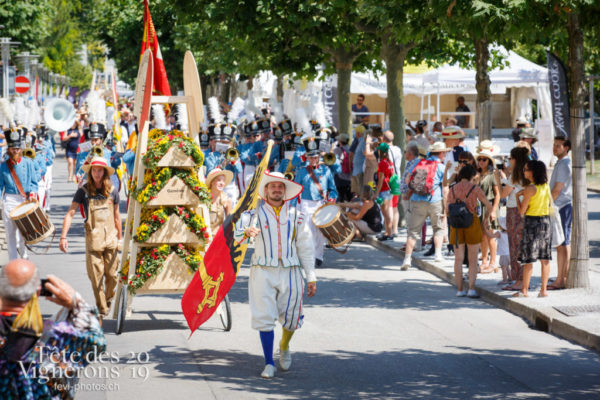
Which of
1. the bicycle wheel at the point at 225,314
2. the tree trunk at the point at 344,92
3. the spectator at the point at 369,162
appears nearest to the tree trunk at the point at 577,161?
the bicycle wheel at the point at 225,314

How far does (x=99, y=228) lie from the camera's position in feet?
35.5

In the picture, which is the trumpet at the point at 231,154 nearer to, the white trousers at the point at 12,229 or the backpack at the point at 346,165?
the backpack at the point at 346,165

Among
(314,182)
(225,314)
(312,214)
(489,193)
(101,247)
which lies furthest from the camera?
(314,182)

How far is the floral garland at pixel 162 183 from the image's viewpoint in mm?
10070

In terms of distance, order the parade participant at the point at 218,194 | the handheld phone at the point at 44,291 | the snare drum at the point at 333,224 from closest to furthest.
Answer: the handheld phone at the point at 44,291 < the parade participant at the point at 218,194 < the snare drum at the point at 333,224

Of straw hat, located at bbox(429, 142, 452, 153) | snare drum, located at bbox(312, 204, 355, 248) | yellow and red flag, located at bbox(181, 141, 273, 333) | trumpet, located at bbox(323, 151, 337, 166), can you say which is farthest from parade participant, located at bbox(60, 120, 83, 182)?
yellow and red flag, located at bbox(181, 141, 273, 333)

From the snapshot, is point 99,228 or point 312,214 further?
point 312,214

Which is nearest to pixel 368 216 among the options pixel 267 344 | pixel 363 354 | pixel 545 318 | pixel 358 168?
pixel 358 168

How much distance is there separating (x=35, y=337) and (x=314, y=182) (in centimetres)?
1011

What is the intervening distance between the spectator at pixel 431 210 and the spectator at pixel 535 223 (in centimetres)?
299

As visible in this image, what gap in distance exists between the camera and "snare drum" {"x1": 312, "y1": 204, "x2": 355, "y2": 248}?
14.4m

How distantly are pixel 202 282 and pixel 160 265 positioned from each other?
1388mm

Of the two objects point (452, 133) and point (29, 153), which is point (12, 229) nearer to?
point (29, 153)

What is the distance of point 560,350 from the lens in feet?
31.2
